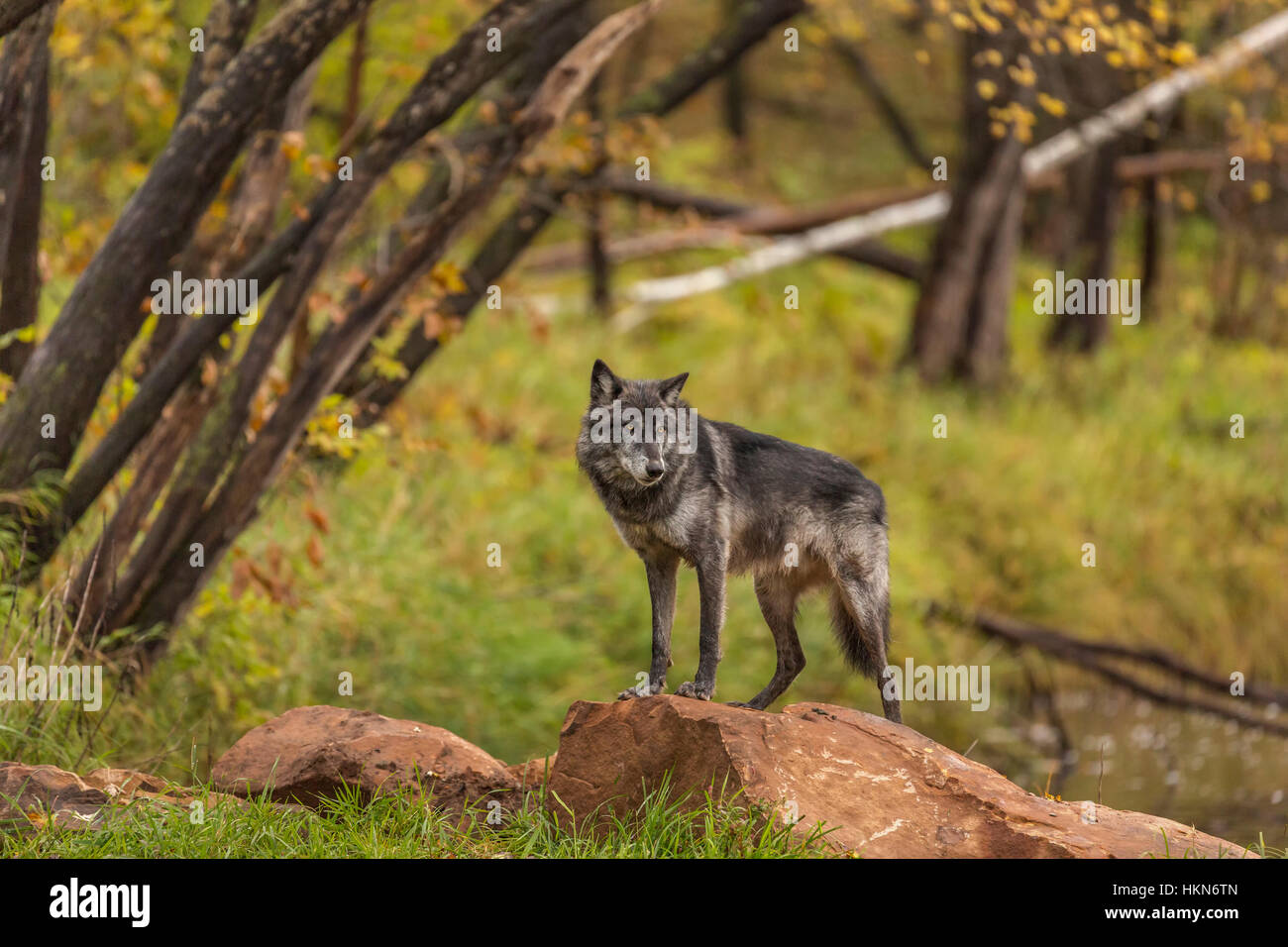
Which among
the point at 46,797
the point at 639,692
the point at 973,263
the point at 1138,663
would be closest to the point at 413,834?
the point at 639,692

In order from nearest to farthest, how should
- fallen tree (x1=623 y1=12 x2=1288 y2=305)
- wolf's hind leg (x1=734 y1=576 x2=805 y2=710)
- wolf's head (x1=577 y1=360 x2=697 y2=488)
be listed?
wolf's head (x1=577 y1=360 x2=697 y2=488), wolf's hind leg (x1=734 y1=576 x2=805 y2=710), fallen tree (x1=623 y1=12 x2=1288 y2=305)

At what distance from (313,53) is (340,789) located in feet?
12.6

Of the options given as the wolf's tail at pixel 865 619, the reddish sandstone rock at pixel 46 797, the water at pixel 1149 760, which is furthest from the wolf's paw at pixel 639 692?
the water at pixel 1149 760

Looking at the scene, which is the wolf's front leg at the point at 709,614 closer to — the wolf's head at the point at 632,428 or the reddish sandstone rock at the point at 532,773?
the wolf's head at the point at 632,428

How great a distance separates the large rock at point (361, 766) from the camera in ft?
19.0

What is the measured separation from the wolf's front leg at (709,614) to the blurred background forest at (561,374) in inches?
101

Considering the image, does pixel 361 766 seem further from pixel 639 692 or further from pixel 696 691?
pixel 696 691

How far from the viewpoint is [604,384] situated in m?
5.67

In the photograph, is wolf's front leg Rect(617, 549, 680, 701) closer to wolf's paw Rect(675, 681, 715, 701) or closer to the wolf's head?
wolf's paw Rect(675, 681, 715, 701)

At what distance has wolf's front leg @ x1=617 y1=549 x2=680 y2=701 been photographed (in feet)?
19.0

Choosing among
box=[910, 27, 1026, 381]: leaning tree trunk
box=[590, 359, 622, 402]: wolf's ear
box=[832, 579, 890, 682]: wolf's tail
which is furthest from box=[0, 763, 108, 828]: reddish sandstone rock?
box=[910, 27, 1026, 381]: leaning tree trunk

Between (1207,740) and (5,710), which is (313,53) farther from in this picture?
(1207,740)

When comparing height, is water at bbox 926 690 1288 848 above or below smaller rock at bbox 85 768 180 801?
below

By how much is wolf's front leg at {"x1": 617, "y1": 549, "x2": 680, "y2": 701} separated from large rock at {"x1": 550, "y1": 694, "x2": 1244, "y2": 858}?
18cm
